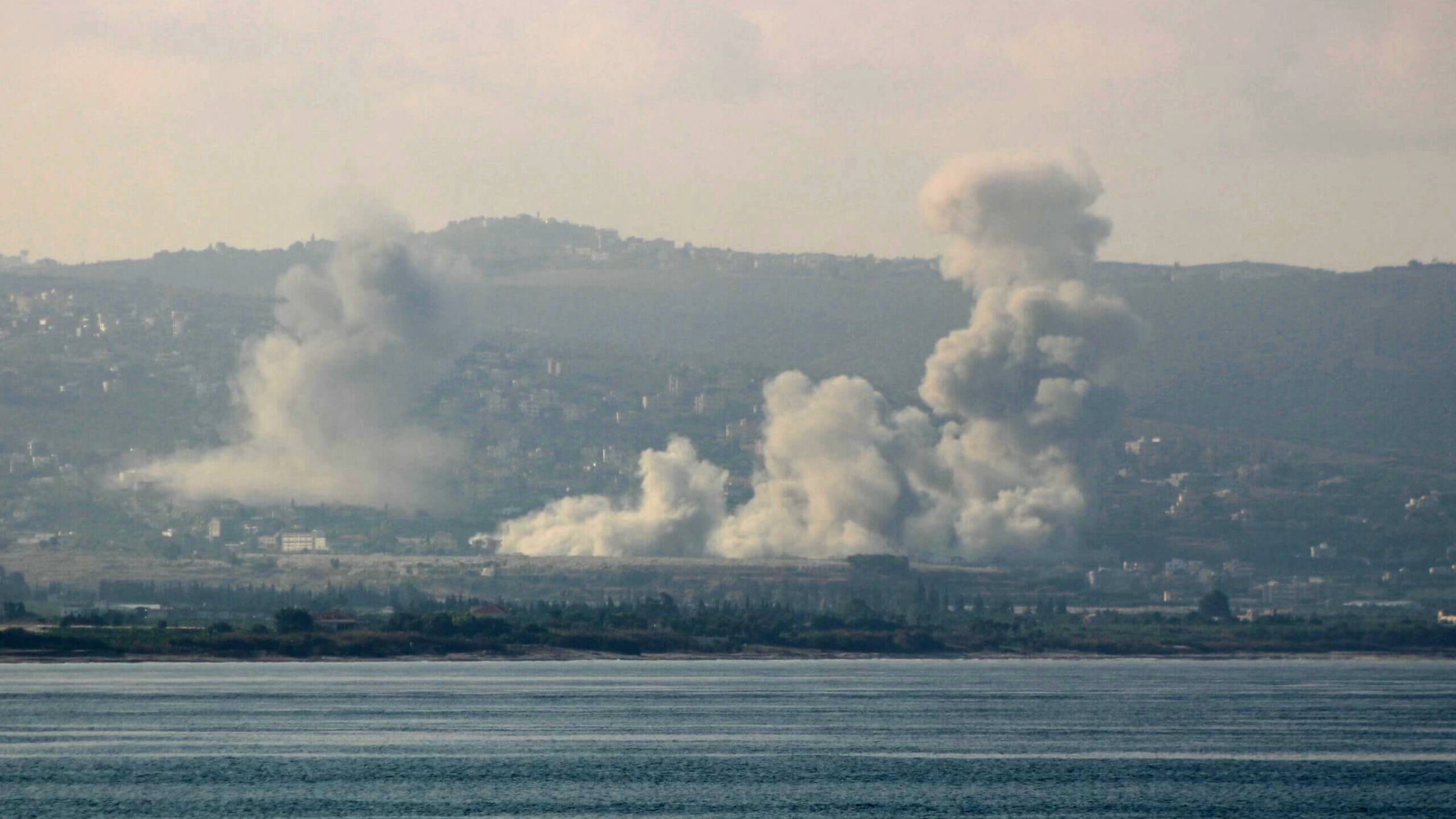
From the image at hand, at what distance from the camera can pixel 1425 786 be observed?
140 metres

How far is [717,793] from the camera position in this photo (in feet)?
447

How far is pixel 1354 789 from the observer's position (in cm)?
13938

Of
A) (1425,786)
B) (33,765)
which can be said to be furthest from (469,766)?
(1425,786)

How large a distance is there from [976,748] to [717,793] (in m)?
34.2

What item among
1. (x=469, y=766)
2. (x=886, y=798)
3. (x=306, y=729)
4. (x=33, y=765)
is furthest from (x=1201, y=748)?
(x=33, y=765)

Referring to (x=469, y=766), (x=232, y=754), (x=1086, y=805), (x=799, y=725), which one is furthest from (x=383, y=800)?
(x=799, y=725)

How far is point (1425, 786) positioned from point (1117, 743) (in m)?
31.9

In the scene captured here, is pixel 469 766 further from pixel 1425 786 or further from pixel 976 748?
pixel 1425 786

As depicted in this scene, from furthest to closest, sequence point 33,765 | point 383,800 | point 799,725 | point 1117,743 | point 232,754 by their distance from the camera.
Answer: point 799,725 → point 1117,743 → point 232,754 → point 33,765 → point 383,800

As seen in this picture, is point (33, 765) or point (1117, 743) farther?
point (1117, 743)

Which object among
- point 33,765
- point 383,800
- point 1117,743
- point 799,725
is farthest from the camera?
point 799,725

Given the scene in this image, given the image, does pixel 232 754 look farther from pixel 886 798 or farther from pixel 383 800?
pixel 886 798

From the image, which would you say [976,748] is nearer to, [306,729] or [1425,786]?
[1425,786]

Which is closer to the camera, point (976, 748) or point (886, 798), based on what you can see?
point (886, 798)
